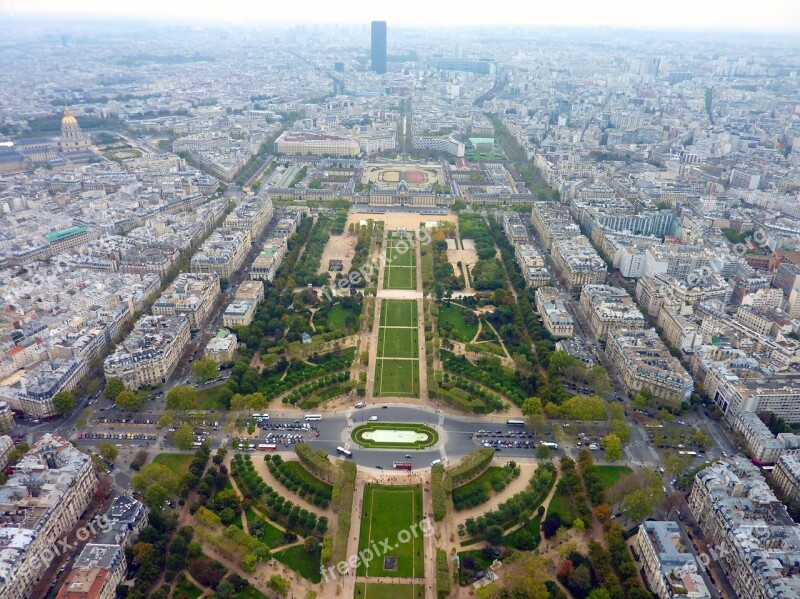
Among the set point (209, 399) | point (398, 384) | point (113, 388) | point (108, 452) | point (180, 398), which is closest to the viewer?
point (108, 452)

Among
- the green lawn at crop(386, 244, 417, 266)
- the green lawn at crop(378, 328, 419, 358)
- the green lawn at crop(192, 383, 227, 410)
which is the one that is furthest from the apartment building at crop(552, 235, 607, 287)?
the green lawn at crop(192, 383, 227, 410)

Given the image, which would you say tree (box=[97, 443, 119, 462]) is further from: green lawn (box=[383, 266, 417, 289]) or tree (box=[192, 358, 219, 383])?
green lawn (box=[383, 266, 417, 289])

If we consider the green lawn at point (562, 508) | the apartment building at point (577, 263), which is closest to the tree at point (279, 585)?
the green lawn at point (562, 508)

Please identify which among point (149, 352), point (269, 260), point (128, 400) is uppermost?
point (269, 260)

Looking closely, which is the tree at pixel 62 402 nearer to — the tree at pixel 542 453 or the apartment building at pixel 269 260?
the apartment building at pixel 269 260

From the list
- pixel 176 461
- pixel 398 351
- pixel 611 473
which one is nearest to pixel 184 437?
pixel 176 461

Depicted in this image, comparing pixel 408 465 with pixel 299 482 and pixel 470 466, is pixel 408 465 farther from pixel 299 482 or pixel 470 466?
pixel 299 482
